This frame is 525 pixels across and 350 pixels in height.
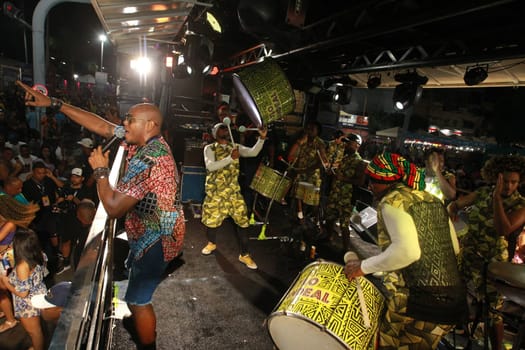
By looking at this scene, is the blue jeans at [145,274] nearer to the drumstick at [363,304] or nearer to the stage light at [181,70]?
the drumstick at [363,304]

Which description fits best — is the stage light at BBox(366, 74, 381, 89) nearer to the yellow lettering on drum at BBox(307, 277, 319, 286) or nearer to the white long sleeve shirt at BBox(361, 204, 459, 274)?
Answer: the white long sleeve shirt at BBox(361, 204, 459, 274)

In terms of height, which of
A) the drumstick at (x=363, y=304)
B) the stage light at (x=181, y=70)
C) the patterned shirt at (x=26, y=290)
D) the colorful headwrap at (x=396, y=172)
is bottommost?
the patterned shirt at (x=26, y=290)

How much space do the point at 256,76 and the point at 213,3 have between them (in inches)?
123

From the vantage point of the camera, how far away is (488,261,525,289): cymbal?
2045 mm

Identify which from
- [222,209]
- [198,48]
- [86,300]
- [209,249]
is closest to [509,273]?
[86,300]

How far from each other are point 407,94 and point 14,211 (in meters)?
6.89

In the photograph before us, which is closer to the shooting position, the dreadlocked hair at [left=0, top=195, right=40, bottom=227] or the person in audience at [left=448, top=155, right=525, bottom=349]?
the person in audience at [left=448, top=155, right=525, bottom=349]

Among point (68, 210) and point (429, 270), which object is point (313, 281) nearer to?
point (429, 270)

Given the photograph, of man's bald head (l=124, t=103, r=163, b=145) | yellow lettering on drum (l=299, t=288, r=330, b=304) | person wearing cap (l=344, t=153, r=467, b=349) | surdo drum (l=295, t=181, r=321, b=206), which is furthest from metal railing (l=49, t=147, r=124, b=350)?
surdo drum (l=295, t=181, r=321, b=206)

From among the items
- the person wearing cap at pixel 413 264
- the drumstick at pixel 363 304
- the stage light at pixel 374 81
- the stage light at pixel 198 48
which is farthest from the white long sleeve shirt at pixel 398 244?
the stage light at pixel 198 48

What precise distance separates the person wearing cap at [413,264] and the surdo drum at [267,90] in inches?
47.2

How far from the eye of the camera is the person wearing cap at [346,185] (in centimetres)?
534

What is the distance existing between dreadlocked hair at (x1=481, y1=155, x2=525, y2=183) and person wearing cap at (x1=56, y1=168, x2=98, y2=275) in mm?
5454

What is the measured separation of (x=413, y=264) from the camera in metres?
2.08
